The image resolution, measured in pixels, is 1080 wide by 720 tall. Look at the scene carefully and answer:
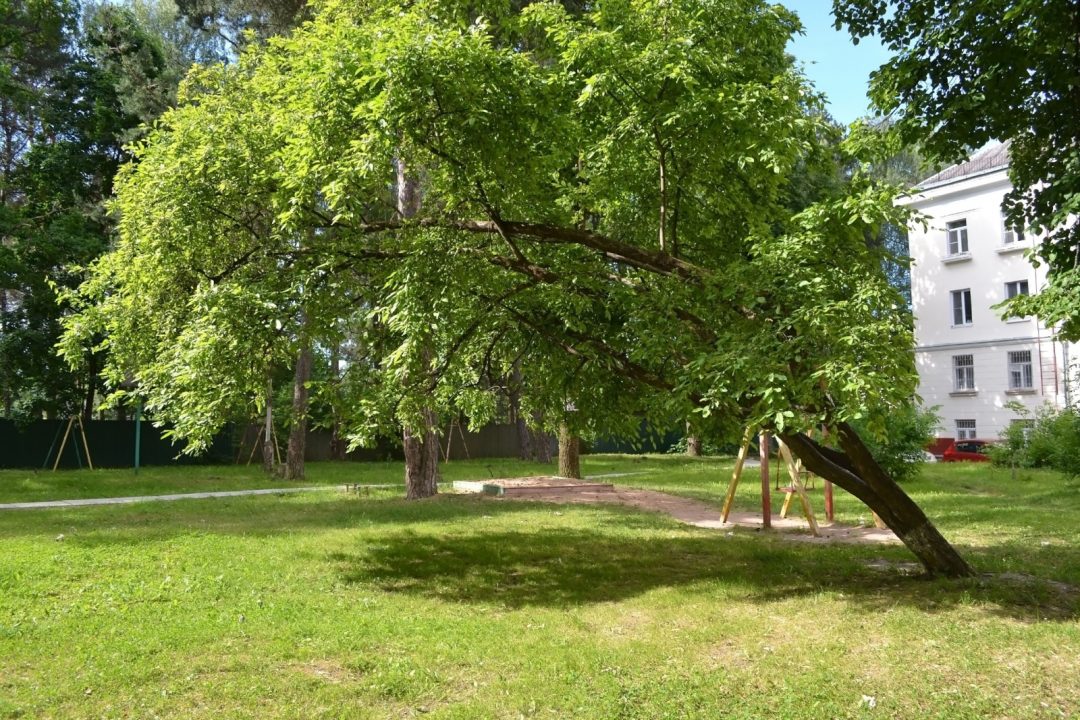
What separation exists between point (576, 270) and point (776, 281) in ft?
8.03

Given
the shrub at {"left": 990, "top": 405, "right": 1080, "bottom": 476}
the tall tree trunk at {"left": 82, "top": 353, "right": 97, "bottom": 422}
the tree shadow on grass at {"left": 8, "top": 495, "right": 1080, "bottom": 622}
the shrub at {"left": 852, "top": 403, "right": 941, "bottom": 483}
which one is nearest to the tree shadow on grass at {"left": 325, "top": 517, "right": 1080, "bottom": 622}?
the tree shadow on grass at {"left": 8, "top": 495, "right": 1080, "bottom": 622}

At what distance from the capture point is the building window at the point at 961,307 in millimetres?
31906

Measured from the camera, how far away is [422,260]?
830 cm

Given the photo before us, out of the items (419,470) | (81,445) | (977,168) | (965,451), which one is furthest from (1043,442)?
(81,445)

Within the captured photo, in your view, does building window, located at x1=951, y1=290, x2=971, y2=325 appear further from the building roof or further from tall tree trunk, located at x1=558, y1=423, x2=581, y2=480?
tall tree trunk, located at x1=558, y1=423, x2=581, y2=480

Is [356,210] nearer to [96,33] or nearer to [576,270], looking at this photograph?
[576,270]

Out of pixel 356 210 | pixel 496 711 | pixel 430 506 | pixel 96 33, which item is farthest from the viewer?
pixel 96 33

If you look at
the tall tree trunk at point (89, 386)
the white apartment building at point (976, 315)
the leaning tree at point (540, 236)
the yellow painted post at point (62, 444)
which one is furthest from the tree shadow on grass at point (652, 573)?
the white apartment building at point (976, 315)

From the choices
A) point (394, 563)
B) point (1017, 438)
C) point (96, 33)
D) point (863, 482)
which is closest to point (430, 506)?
point (394, 563)

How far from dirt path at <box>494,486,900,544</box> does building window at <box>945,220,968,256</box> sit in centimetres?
1960

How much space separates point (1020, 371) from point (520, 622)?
92.3 ft

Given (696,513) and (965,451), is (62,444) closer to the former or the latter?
(696,513)

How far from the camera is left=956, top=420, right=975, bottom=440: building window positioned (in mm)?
31203

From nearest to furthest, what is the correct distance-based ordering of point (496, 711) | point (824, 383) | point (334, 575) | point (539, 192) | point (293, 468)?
point (496, 711)
point (824, 383)
point (539, 192)
point (334, 575)
point (293, 468)
